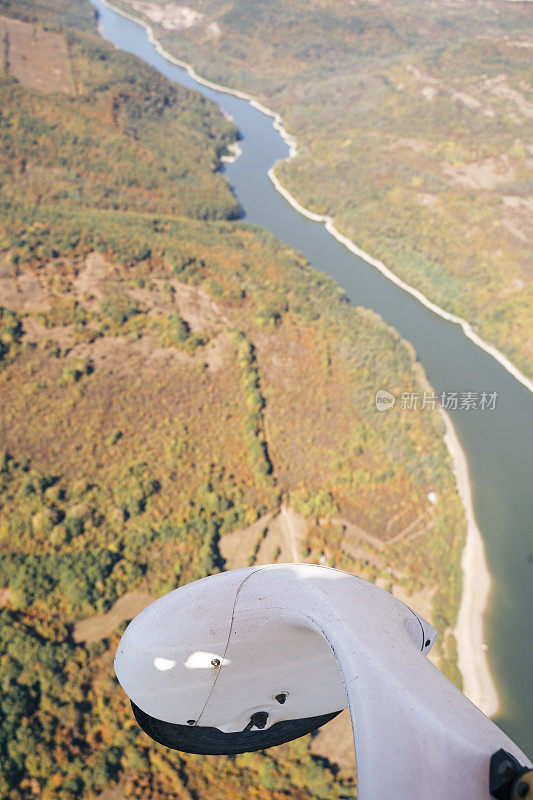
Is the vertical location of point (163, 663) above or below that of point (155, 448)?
above

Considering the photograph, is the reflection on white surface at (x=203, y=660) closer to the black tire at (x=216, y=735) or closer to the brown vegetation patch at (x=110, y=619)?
the black tire at (x=216, y=735)

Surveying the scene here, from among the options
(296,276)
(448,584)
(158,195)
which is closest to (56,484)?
(448,584)

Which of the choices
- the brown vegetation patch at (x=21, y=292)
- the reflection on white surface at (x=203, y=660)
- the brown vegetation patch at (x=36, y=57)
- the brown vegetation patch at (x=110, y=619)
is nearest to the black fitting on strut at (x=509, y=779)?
the reflection on white surface at (x=203, y=660)

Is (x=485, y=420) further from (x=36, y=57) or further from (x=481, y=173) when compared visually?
(x=36, y=57)

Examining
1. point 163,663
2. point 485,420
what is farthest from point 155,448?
point 485,420

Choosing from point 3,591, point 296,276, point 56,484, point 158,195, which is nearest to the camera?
point 3,591

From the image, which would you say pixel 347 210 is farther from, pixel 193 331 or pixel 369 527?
pixel 369 527
